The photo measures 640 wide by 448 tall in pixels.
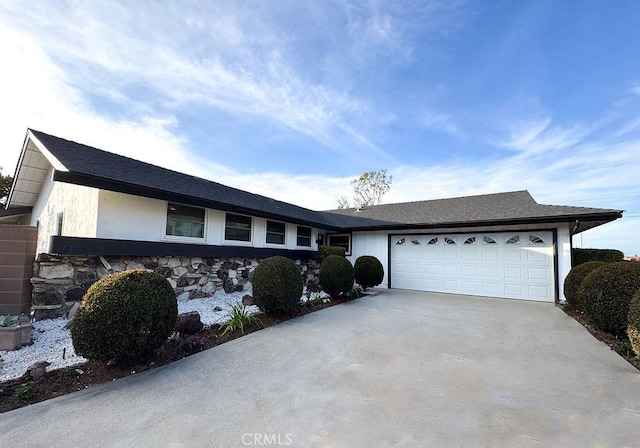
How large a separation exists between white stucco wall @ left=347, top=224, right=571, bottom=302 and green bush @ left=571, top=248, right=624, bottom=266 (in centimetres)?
164

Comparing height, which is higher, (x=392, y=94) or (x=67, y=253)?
(x=392, y=94)

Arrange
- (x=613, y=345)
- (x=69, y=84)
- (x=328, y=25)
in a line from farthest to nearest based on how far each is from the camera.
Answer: (x=328, y=25), (x=69, y=84), (x=613, y=345)

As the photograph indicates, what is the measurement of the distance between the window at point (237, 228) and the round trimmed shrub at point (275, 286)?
111 inches

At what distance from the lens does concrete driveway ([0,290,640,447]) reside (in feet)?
8.38

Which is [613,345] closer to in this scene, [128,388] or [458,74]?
[128,388]

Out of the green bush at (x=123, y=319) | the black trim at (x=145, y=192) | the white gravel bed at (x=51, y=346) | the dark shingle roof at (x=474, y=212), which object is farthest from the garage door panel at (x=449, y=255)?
the green bush at (x=123, y=319)

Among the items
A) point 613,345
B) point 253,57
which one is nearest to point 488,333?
point 613,345

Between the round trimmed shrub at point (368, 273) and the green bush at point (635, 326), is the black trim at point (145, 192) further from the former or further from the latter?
the green bush at point (635, 326)

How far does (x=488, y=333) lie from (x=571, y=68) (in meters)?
8.33

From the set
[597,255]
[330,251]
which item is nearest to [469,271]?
[597,255]

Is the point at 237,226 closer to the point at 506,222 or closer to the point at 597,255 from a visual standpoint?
the point at 506,222

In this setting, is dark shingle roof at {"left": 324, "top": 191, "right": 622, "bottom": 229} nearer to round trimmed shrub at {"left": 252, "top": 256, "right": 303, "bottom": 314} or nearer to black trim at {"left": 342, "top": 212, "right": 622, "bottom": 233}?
black trim at {"left": 342, "top": 212, "right": 622, "bottom": 233}

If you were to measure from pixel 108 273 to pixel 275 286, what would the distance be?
361 centimetres

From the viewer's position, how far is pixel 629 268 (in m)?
5.39
